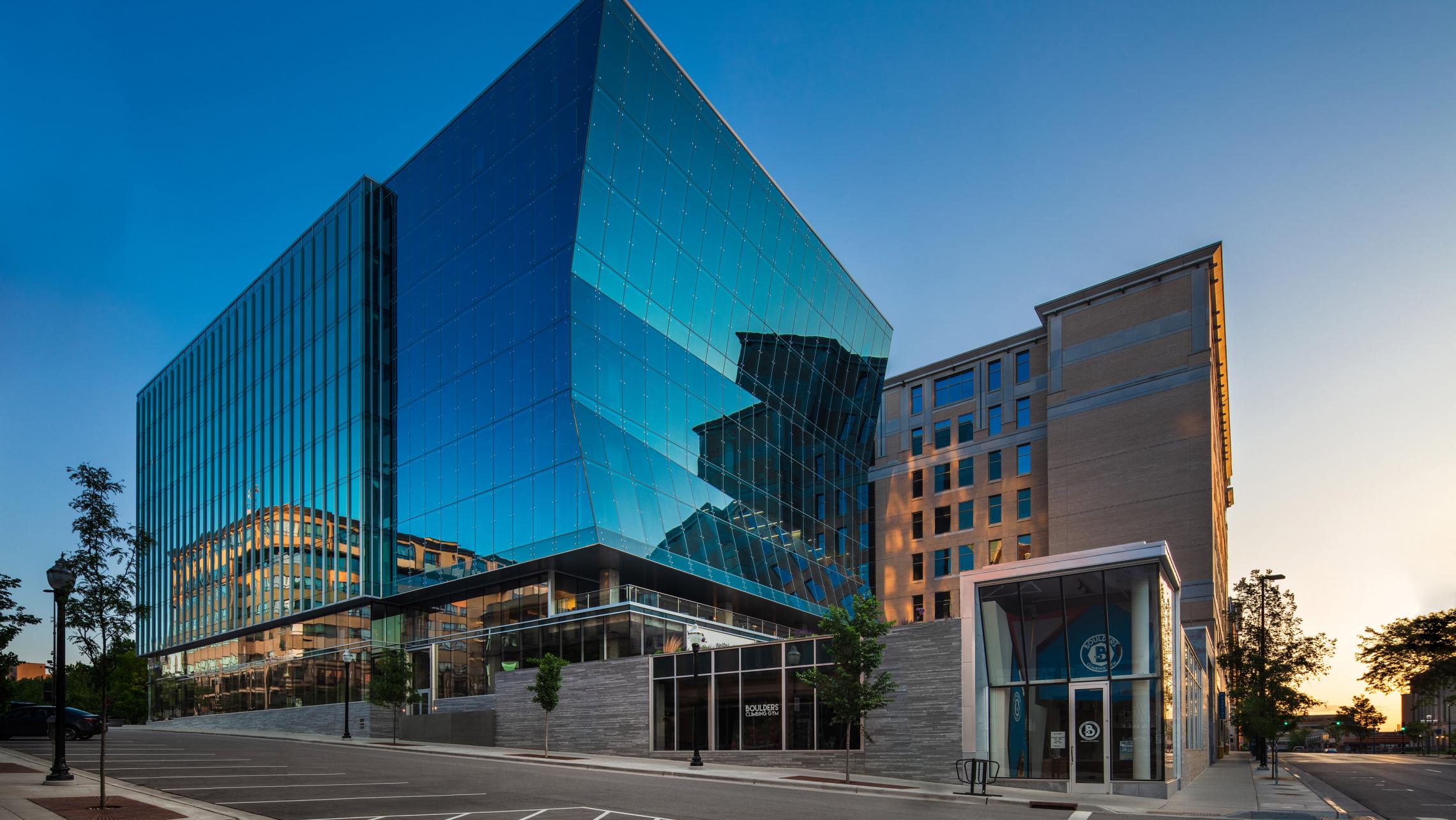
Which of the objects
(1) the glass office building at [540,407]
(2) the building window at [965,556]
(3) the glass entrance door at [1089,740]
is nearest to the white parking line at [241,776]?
(1) the glass office building at [540,407]

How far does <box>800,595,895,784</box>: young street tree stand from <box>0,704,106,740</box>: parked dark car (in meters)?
31.6

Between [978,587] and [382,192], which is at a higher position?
[382,192]

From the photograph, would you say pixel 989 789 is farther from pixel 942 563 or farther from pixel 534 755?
pixel 942 563

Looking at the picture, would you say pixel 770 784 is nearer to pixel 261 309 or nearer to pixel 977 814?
pixel 977 814

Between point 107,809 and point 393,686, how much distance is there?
1158 inches

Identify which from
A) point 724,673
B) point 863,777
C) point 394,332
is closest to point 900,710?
point 863,777

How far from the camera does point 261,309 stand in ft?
226

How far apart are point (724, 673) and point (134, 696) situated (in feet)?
Answer: 241

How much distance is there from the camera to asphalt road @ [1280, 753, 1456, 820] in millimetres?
24625

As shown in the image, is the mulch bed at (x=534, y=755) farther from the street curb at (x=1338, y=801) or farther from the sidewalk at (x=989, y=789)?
the street curb at (x=1338, y=801)

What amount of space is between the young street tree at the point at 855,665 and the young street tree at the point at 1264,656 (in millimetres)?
31875

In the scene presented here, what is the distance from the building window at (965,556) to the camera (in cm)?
6844

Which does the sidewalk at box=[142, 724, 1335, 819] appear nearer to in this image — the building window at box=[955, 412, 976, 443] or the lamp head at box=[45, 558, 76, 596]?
the lamp head at box=[45, 558, 76, 596]

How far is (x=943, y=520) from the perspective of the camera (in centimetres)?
7112
